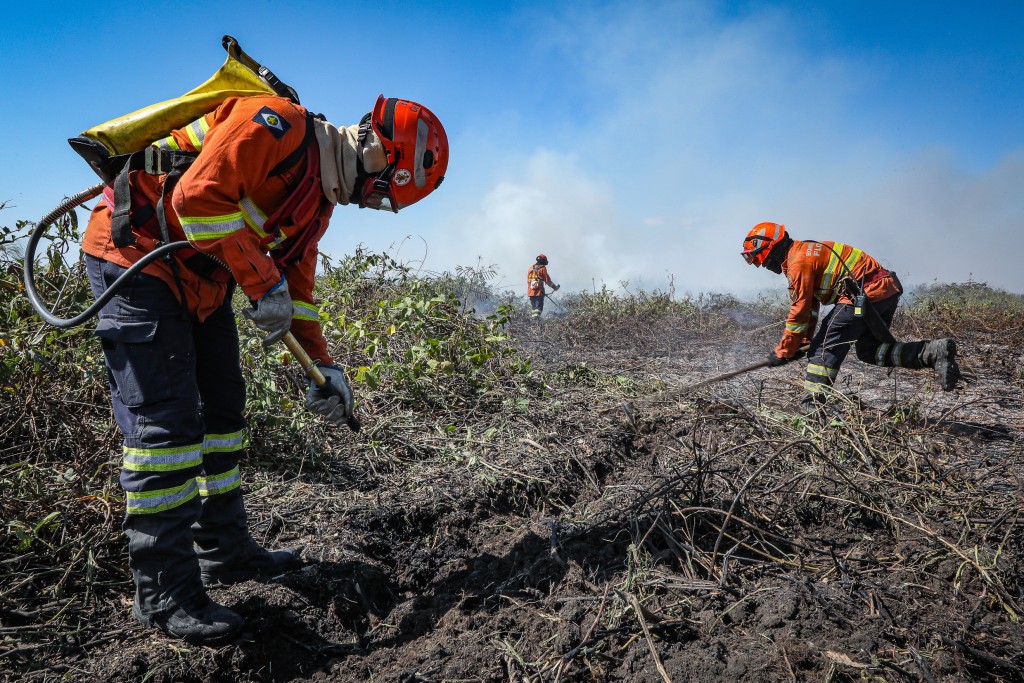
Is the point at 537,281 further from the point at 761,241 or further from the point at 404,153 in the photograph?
the point at 404,153

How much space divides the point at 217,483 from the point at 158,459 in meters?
0.49

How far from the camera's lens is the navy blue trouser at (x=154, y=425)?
6.32 feet

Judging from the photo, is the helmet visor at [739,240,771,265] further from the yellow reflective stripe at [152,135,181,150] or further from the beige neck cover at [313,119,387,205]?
the yellow reflective stripe at [152,135,181,150]

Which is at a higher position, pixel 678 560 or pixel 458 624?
pixel 678 560

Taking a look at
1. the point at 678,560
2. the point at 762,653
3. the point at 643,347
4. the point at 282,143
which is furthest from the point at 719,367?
the point at 282,143

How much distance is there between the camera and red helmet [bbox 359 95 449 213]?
2.34 metres

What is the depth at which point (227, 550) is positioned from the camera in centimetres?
234

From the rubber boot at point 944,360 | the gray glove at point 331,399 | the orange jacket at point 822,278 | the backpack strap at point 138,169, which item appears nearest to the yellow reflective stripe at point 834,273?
the orange jacket at point 822,278

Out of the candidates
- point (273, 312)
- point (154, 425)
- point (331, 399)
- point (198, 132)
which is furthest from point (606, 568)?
point (198, 132)

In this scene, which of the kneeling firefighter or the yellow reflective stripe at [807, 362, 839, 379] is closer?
the kneeling firefighter

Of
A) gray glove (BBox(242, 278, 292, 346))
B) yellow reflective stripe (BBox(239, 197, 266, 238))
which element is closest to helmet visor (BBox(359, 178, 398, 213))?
yellow reflective stripe (BBox(239, 197, 266, 238))

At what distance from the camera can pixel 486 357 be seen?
4.48 m

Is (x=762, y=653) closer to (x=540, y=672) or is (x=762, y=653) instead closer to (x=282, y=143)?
(x=540, y=672)

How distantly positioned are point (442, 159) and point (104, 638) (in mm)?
2298
